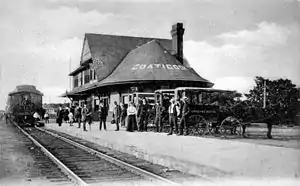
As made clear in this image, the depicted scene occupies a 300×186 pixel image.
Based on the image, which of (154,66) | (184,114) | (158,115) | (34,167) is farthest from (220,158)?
(154,66)

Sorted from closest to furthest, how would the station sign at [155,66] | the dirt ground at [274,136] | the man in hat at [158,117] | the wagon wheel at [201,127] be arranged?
the dirt ground at [274,136]
the wagon wheel at [201,127]
the man in hat at [158,117]
the station sign at [155,66]

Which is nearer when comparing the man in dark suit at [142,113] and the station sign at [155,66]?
the man in dark suit at [142,113]

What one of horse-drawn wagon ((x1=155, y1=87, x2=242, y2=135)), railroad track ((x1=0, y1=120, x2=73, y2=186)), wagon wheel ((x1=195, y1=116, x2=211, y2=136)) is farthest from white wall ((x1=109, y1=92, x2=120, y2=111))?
railroad track ((x1=0, y1=120, x2=73, y2=186))

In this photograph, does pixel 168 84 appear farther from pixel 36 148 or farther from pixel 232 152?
pixel 232 152

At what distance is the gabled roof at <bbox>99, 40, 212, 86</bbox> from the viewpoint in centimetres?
1235

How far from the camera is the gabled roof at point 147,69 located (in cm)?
1235

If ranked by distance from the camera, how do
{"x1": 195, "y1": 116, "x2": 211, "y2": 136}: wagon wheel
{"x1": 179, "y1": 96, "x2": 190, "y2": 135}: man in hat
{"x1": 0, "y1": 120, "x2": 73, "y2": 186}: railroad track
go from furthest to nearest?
1. {"x1": 195, "y1": 116, "x2": 211, "y2": 136}: wagon wheel
2. {"x1": 179, "y1": 96, "x2": 190, "y2": 135}: man in hat
3. {"x1": 0, "y1": 120, "x2": 73, "y2": 186}: railroad track

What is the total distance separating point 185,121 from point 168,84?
314 centimetres

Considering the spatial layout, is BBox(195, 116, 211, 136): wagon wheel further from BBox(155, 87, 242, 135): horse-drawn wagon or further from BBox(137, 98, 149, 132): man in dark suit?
BBox(137, 98, 149, 132): man in dark suit

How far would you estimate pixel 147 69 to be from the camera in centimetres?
1288

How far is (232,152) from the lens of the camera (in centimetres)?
599

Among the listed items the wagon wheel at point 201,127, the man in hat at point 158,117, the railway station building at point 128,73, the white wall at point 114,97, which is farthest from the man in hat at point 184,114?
the white wall at point 114,97

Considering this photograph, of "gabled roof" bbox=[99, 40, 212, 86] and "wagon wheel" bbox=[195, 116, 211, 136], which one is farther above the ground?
"gabled roof" bbox=[99, 40, 212, 86]

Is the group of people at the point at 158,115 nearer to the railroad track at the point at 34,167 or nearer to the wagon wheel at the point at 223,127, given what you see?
the wagon wheel at the point at 223,127
